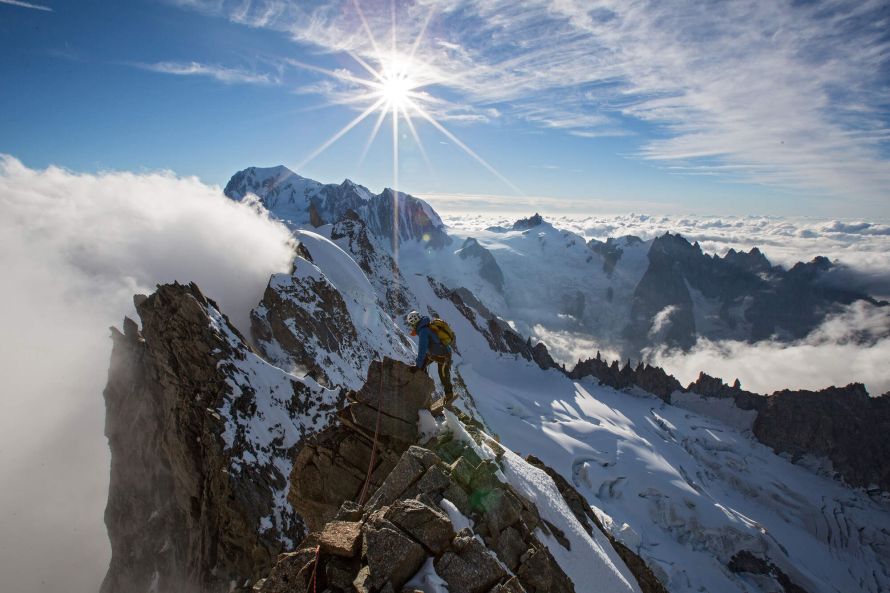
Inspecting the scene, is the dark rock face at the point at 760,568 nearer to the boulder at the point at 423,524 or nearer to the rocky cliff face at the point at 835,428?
the rocky cliff face at the point at 835,428

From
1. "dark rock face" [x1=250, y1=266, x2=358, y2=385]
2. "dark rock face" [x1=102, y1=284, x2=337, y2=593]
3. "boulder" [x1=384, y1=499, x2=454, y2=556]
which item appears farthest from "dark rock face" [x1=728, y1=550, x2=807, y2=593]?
"boulder" [x1=384, y1=499, x2=454, y2=556]

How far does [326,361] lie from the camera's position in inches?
1710

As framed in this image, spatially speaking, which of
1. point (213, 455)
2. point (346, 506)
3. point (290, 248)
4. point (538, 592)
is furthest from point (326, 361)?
point (538, 592)

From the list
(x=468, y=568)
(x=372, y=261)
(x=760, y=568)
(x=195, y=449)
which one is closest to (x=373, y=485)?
(x=468, y=568)

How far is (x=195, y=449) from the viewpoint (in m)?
26.9

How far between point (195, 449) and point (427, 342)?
1977 cm

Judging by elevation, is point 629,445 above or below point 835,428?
above

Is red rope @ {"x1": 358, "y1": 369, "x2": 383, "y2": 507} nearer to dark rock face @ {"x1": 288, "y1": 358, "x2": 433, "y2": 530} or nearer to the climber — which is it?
dark rock face @ {"x1": 288, "y1": 358, "x2": 433, "y2": 530}

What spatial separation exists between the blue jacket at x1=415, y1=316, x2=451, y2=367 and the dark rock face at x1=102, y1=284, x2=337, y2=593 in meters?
15.9

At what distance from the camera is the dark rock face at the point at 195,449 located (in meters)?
24.5

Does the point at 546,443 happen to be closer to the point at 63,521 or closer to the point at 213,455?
the point at 213,455

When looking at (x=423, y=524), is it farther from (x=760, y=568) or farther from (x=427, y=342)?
(x=760, y=568)

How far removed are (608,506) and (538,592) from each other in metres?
64.0

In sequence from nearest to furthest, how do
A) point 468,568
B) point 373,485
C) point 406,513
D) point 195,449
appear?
1. point 468,568
2. point 406,513
3. point 373,485
4. point 195,449
